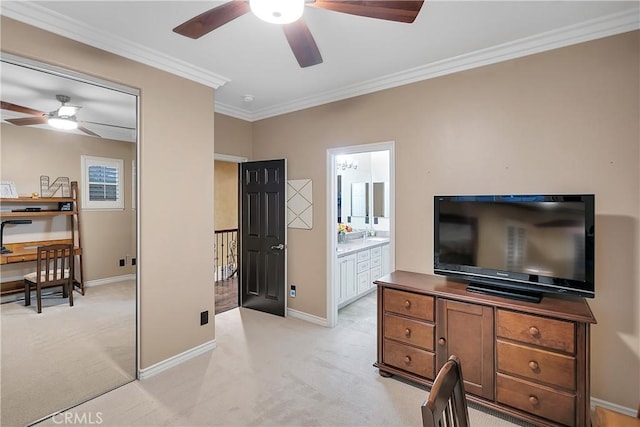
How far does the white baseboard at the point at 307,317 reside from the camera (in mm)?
3791

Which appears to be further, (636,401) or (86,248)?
(86,248)

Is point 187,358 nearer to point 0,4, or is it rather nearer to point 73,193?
point 73,193

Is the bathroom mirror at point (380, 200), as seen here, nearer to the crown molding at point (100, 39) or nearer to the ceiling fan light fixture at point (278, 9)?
the crown molding at point (100, 39)

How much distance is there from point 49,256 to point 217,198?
13.9 ft

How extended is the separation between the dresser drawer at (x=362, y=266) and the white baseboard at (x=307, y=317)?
3.52 feet

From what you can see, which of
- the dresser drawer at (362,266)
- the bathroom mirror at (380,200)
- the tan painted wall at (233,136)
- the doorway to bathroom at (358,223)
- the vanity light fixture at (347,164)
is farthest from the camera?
the bathroom mirror at (380,200)

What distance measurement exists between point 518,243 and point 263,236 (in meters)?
2.95

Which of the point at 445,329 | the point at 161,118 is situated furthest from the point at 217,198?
the point at 445,329

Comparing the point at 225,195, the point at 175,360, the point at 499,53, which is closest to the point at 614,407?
the point at 499,53

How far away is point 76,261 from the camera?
253 centimetres

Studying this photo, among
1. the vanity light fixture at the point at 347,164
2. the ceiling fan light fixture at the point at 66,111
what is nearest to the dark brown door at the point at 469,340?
the ceiling fan light fixture at the point at 66,111

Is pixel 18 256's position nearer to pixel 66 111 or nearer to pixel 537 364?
pixel 66 111

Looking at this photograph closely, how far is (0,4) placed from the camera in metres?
1.93

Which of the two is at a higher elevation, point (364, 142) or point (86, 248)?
point (364, 142)
